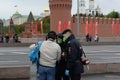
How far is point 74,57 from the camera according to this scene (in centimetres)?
822

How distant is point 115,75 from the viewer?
13.9 meters

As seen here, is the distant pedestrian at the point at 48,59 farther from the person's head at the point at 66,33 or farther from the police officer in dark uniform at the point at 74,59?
the person's head at the point at 66,33

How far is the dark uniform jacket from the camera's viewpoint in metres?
8.22

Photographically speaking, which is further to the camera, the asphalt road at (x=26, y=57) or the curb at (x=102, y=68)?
the asphalt road at (x=26, y=57)

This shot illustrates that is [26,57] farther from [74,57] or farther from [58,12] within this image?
[58,12]

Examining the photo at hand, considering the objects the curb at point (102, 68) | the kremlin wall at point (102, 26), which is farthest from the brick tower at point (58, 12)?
the curb at point (102, 68)

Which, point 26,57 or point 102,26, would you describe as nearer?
point 26,57

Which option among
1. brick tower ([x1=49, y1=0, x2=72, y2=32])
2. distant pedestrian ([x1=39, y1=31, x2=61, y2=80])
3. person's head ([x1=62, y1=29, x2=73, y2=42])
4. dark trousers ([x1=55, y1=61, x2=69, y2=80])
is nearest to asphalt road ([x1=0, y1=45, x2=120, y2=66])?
dark trousers ([x1=55, y1=61, x2=69, y2=80])

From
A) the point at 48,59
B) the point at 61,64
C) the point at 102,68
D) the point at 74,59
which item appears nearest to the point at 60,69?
the point at 61,64

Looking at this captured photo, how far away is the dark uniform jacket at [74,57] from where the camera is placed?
8.22 m

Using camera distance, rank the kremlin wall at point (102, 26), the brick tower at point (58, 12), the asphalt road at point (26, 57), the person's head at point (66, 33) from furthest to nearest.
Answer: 1. the kremlin wall at point (102, 26)
2. the brick tower at point (58, 12)
3. the asphalt road at point (26, 57)
4. the person's head at point (66, 33)

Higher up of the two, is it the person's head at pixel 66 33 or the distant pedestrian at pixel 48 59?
the person's head at pixel 66 33

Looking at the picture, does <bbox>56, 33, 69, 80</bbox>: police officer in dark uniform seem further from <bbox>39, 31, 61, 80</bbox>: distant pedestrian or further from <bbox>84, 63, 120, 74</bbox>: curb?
<bbox>84, 63, 120, 74</bbox>: curb

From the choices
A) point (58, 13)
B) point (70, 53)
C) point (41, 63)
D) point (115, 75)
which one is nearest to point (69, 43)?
point (70, 53)
